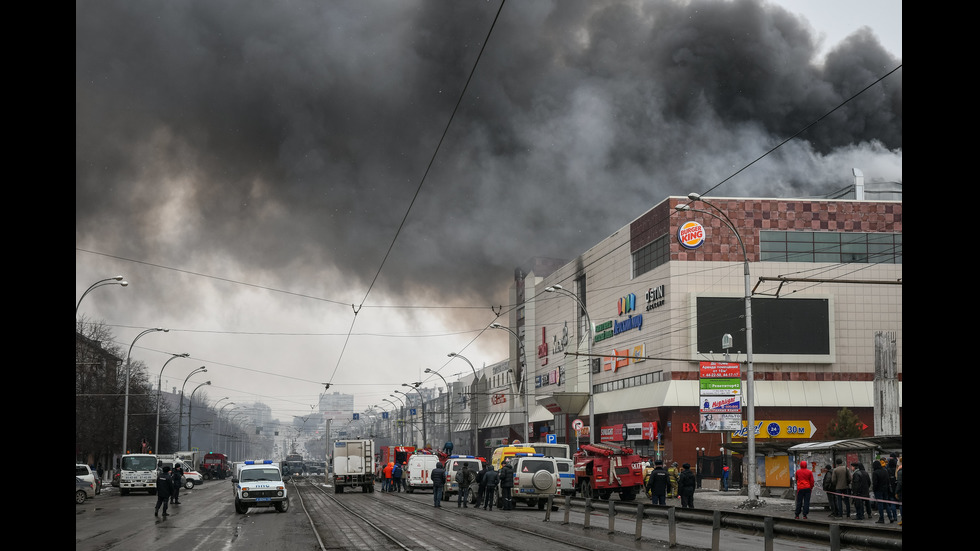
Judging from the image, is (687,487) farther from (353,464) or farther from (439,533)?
(353,464)

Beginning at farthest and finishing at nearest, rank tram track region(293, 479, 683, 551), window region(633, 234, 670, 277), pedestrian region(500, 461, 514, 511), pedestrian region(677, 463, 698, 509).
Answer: window region(633, 234, 670, 277)
pedestrian region(500, 461, 514, 511)
pedestrian region(677, 463, 698, 509)
tram track region(293, 479, 683, 551)

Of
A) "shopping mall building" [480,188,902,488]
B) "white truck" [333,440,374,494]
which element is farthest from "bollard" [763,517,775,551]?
"shopping mall building" [480,188,902,488]

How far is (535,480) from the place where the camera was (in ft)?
115

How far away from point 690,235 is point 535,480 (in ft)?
108

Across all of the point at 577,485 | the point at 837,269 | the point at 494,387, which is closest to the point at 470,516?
the point at 577,485

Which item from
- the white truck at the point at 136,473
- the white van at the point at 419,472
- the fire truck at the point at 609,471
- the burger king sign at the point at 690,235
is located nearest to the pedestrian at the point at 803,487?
the fire truck at the point at 609,471

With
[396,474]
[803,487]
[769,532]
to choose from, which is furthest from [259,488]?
[396,474]

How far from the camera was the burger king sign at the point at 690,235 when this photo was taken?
63.8 m

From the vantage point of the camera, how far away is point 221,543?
70.0 ft

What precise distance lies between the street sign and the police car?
3799 cm

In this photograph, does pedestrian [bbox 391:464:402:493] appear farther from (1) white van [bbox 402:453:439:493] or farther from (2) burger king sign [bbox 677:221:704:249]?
(2) burger king sign [bbox 677:221:704:249]

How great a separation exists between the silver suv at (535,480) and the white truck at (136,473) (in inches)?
1222

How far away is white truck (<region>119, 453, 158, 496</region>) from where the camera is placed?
57406mm
